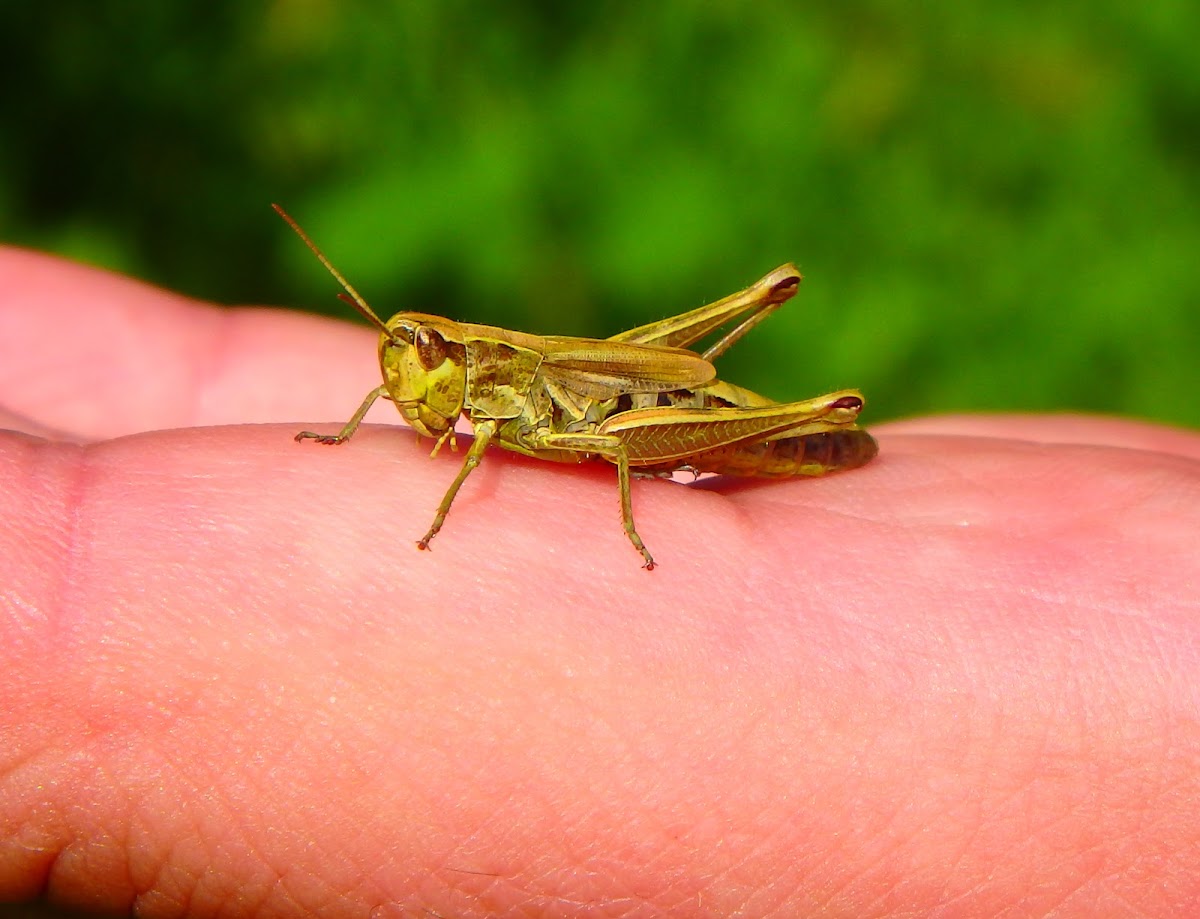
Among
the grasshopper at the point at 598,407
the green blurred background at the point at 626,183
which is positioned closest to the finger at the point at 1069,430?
the grasshopper at the point at 598,407

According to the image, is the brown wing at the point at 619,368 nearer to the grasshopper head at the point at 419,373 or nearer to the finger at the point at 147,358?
the grasshopper head at the point at 419,373

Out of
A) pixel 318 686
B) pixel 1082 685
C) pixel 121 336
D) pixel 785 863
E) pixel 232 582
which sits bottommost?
pixel 785 863

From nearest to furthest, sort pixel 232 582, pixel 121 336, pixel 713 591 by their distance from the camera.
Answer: pixel 232 582 → pixel 713 591 → pixel 121 336

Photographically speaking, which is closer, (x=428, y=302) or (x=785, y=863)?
(x=785, y=863)

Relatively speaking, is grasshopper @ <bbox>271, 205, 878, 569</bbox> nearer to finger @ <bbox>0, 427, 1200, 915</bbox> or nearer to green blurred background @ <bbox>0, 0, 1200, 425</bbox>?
finger @ <bbox>0, 427, 1200, 915</bbox>

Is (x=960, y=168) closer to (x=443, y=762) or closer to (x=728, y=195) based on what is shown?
(x=728, y=195)

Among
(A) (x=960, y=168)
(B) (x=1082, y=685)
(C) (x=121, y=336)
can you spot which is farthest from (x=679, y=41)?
(B) (x=1082, y=685)

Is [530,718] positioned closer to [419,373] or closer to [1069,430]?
[419,373]
